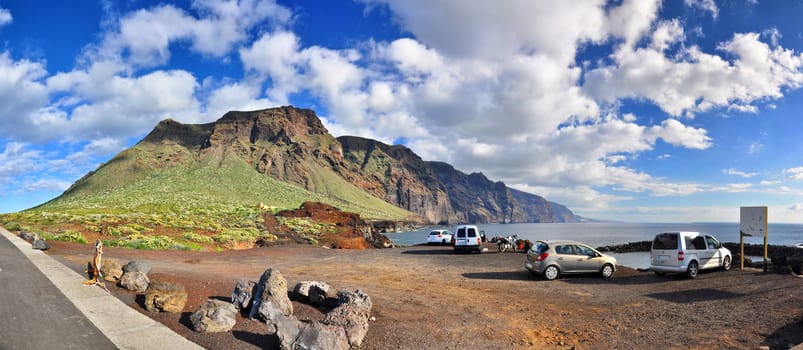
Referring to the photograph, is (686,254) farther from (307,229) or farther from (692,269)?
(307,229)

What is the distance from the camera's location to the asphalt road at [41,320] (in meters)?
6.73

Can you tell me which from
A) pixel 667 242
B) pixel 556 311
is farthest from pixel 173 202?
pixel 556 311

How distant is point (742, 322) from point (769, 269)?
32.6ft

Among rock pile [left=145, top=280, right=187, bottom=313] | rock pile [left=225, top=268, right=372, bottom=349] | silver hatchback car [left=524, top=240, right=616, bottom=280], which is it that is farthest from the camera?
silver hatchback car [left=524, top=240, right=616, bottom=280]

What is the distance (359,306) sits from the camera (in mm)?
8383

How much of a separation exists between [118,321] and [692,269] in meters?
17.8

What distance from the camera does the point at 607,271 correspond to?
16.3m

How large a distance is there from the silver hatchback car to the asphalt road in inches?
538

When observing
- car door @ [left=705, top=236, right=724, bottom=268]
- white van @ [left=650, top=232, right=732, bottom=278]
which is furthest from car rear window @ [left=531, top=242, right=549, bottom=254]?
car door @ [left=705, top=236, right=724, bottom=268]

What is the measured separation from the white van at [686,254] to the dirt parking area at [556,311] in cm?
40

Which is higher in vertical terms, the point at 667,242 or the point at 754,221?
the point at 754,221

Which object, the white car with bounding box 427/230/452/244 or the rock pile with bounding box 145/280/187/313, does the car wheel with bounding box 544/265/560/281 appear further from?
the white car with bounding box 427/230/452/244

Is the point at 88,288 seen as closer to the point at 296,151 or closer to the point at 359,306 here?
the point at 359,306

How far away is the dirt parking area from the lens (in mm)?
7742
